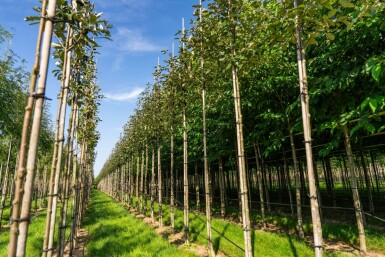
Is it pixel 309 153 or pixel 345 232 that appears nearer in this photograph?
pixel 309 153

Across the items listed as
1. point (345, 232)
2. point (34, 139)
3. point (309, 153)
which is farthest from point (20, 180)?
point (345, 232)

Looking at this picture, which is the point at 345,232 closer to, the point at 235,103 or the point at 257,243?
the point at 257,243

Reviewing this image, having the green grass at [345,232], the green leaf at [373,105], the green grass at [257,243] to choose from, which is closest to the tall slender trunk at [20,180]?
the green leaf at [373,105]

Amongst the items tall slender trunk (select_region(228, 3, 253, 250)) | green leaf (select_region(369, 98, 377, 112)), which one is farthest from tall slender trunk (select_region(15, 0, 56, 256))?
green leaf (select_region(369, 98, 377, 112))

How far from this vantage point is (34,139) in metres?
2.03

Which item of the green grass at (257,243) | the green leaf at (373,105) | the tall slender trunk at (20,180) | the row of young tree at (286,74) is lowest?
the green grass at (257,243)

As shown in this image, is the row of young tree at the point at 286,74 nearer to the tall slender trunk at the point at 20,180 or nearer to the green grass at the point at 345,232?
the green grass at the point at 345,232

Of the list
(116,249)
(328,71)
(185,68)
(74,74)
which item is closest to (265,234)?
(116,249)

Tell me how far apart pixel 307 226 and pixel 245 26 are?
9.17m

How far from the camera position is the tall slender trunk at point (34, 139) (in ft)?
6.34

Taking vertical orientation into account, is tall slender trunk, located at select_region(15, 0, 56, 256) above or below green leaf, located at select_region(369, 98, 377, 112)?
below

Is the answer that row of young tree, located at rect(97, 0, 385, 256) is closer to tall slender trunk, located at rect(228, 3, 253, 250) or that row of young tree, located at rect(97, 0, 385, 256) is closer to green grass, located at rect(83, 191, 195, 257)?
tall slender trunk, located at rect(228, 3, 253, 250)

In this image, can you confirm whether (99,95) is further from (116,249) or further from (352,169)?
(352,169)

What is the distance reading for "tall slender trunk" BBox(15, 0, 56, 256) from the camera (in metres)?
1.93
